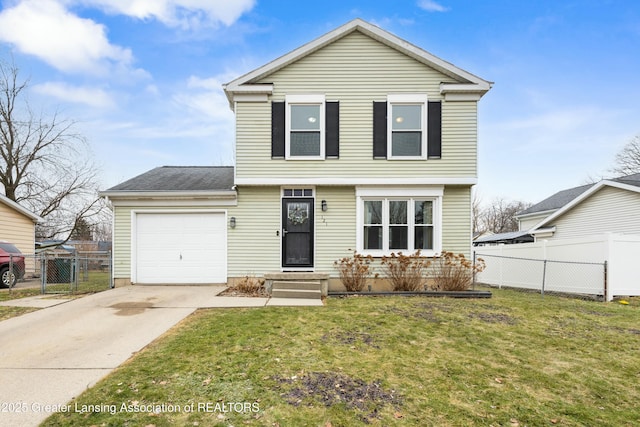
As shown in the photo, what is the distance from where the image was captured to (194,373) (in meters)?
3.53

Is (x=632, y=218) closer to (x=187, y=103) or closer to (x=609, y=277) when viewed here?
(x=609, y=277)

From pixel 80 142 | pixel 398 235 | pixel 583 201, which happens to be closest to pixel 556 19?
pixel 583 201

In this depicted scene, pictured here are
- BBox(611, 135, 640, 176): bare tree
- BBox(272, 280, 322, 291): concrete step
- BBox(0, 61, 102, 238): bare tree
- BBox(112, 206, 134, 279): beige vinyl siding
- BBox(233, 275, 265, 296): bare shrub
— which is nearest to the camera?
BBox(272, 280, 322, 291): concrete step

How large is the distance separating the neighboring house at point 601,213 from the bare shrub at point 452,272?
27.4 ft

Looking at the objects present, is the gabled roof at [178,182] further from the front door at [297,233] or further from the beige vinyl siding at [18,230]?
the beige vinyl siding at [18,230]

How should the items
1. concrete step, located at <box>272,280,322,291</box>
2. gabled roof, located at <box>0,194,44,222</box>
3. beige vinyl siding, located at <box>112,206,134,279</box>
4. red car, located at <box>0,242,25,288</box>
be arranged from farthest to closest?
1. gabled roof, located at <box>0,194,44,222</box>
2. red car, located at <box>0,242,25,288</box>
3. beige vinyl siding, located at <box>112,206,134,279</box>
4. concrete step, located at <box>272,280,322,291</box>

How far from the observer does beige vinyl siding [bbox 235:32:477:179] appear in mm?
9016

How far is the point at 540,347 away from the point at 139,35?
58.8 feet

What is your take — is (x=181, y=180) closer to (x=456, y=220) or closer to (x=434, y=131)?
(x=434, y=131)

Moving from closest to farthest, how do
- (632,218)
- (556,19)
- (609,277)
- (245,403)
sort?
(245,403)
(609,277)
(632,218)
(556,19)

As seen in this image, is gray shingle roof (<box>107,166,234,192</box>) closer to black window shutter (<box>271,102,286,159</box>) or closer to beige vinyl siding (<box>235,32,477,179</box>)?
beige vinyl siding (<box>235,32,477,179</box>)

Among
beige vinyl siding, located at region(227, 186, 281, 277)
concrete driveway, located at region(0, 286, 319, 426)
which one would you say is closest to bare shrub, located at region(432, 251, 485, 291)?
concrete driveway, located at region(0, 286, 319, 426)

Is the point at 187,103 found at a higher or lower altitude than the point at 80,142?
higher

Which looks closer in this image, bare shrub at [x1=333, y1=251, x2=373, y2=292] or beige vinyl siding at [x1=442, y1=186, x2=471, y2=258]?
bare shrub at [x1=333, y1=251, x2=373, y2=292]
